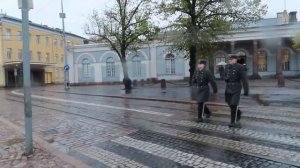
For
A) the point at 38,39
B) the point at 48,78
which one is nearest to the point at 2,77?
the point at 38,39

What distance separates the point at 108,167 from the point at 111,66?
37785mm

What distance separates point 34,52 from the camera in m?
60.2

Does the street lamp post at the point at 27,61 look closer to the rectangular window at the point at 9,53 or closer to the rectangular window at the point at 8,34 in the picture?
the rectangular window at the point at 8,34

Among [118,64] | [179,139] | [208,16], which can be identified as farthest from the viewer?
[118,64]

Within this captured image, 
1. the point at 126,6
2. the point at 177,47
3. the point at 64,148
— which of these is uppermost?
the point at 126,6

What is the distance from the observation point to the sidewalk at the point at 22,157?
6.21 m

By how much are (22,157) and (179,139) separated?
3.30 meters

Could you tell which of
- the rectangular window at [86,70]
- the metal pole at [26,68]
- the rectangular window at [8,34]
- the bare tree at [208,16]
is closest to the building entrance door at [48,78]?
the rectangular window at [8,34]

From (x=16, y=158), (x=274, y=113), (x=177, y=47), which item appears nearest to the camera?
(x=16, y=158)

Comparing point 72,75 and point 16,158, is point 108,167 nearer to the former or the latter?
point 16,158

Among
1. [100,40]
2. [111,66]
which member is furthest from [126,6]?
[111,66]

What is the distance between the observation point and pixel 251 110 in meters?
12.1

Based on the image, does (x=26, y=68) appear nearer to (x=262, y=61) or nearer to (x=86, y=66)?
(x=262, y=61)

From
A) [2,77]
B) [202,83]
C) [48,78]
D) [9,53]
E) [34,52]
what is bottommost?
[48,78]
